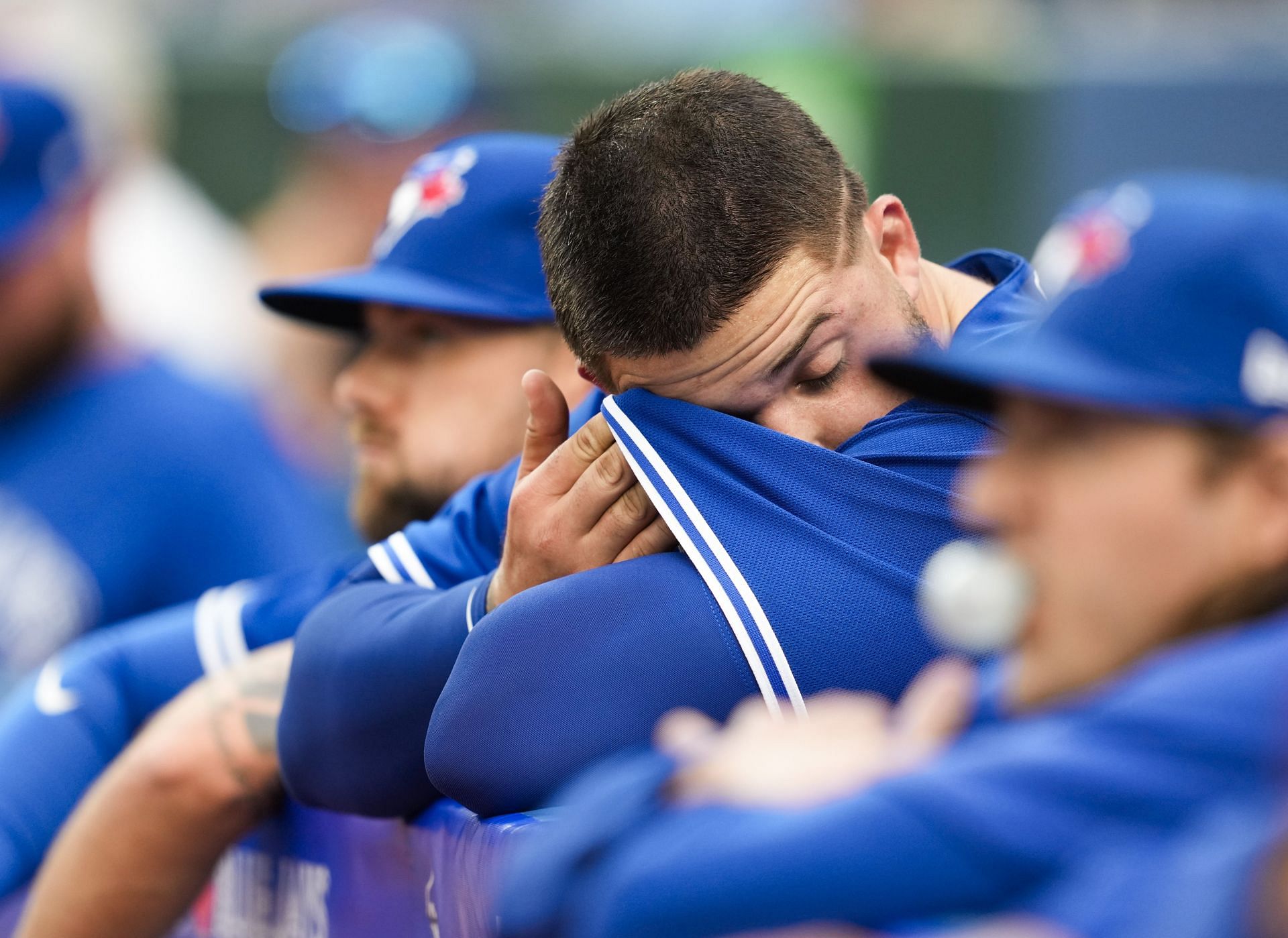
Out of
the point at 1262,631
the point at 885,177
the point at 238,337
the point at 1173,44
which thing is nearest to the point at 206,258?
the point at 238,337

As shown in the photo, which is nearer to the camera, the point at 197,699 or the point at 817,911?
the point at 817,911

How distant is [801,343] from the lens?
169 centimetres

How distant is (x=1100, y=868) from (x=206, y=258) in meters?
5.37

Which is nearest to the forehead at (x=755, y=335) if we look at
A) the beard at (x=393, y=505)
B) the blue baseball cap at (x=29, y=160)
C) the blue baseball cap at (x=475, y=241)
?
the blue baseball cap at (x=475, y=241)

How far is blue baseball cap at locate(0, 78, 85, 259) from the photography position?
3.77 m

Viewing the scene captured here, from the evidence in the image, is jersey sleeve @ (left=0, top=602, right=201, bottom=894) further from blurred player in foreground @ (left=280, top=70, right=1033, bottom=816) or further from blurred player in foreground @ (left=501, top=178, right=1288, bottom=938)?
blurred player in foreground @ (left=501, top=178, right=1288, bottom=938)

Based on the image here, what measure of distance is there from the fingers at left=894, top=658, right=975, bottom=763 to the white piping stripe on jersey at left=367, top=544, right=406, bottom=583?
0.87 metres

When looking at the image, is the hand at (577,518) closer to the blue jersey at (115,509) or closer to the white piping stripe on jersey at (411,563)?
the white piping stripe on jersey at (411,563)

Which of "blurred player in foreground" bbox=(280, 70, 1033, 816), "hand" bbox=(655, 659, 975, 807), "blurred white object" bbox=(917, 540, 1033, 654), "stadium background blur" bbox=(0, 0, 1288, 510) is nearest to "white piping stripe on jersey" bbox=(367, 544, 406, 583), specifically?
"blurred player in foreground" bbox=(280, 70, 1033, 816)

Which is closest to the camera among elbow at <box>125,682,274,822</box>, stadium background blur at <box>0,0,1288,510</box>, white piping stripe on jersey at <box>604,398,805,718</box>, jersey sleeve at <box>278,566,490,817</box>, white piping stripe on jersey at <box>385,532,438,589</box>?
white piping stripe on jersey at <box>604,398,805,718</box>

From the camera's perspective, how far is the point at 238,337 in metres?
5.89

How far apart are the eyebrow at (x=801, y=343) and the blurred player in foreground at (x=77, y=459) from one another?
95.0 inches

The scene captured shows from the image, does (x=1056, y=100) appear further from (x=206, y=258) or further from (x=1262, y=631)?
(x=1262, y=631)

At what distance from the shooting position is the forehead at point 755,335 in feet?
5.48
